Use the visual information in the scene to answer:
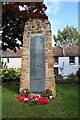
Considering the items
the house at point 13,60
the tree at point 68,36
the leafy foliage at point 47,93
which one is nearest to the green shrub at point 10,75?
the leafy foliage at point 47,93

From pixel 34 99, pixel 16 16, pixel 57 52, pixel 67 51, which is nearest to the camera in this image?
pixel 34 99

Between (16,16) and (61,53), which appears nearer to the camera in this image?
(16,16)

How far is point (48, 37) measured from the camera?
13.0m

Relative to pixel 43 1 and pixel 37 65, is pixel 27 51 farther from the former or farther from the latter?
pixel 43 1

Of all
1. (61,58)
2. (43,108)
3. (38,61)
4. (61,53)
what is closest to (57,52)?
(61,53)

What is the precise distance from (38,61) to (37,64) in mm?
146

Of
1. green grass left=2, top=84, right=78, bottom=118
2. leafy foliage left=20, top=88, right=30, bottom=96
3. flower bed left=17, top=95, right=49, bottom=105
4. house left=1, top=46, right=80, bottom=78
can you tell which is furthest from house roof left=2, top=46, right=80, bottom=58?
flower bed left=17, top=95, right=49, bottom=105

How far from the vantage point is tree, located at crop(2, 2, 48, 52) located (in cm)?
2223

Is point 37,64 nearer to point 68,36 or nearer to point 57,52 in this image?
point 57,52

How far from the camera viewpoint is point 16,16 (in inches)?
883

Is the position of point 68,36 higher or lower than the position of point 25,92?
higher

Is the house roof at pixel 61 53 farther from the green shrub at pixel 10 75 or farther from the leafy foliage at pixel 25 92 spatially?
the leafy foliage at pixel 25 92

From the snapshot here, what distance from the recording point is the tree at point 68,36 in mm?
68875

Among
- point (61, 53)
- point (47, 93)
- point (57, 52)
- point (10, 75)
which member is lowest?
point (47, 93)
